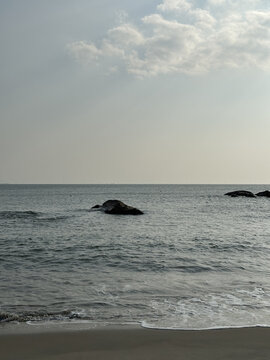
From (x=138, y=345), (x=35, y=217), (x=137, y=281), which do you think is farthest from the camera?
(x=35, y=217)

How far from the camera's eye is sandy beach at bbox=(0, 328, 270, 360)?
6.68m

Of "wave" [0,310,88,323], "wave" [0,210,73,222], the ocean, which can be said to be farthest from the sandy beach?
"wave" [0,210,73,222]

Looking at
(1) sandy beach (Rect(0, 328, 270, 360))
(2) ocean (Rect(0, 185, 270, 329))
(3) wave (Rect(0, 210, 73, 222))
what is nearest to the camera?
(1) sandy beach (Rect(0, 328, 270, 360))

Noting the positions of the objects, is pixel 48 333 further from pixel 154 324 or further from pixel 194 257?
pixel 194 257

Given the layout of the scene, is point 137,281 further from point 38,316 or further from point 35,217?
point 35,217

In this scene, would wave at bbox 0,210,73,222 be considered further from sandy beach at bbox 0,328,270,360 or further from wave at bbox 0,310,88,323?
sandy beach at bbox 0,328,270,360

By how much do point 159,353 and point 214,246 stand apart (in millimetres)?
14074

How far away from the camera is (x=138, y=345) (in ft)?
23.7

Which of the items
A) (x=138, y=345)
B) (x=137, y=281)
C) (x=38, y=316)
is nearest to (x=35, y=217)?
(x=137, y=281)

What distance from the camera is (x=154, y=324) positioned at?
860cm

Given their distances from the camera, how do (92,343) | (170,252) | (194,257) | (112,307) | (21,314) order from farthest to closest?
(170,252) < (194,257) < (112,307) < (21,314) < (92,343)

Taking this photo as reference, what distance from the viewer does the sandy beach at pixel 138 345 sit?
21.9 ft

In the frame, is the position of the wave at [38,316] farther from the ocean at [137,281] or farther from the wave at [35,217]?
the wave at [35,217]

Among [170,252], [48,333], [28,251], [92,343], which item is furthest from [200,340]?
[28,251]
